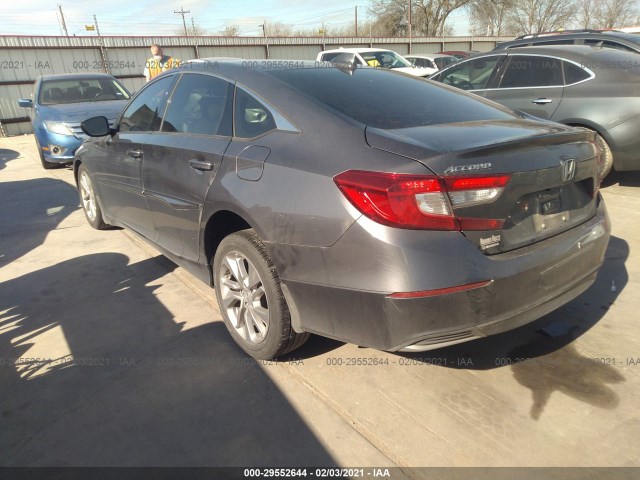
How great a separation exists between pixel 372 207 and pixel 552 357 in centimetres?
148

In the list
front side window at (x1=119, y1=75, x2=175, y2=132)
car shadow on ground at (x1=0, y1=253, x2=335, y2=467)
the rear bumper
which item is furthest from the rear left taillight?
front side window at (x1=119, y1=75, x2=175, y2=132)

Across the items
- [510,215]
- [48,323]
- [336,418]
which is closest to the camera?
[510,215]

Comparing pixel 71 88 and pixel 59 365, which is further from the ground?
pixel 71 88

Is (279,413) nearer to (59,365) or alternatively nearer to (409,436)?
(409,436)

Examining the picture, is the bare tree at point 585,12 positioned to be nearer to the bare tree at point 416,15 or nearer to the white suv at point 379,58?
the bare tree at point 416,15

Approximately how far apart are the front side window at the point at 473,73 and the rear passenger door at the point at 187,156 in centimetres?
452

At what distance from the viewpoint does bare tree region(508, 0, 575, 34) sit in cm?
5012

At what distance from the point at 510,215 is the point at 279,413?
143 cm

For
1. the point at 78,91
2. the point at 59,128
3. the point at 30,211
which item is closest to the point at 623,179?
the point at 30,211

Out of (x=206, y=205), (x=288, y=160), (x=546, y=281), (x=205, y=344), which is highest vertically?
(x=288, y=160)

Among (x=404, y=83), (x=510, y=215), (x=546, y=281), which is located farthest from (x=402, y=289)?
(x=404, y=83)

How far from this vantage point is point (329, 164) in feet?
7.13

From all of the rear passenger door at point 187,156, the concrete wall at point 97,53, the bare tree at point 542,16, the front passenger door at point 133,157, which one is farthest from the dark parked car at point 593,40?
the bare tree at point 542,16

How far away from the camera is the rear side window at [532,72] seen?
227 inches
